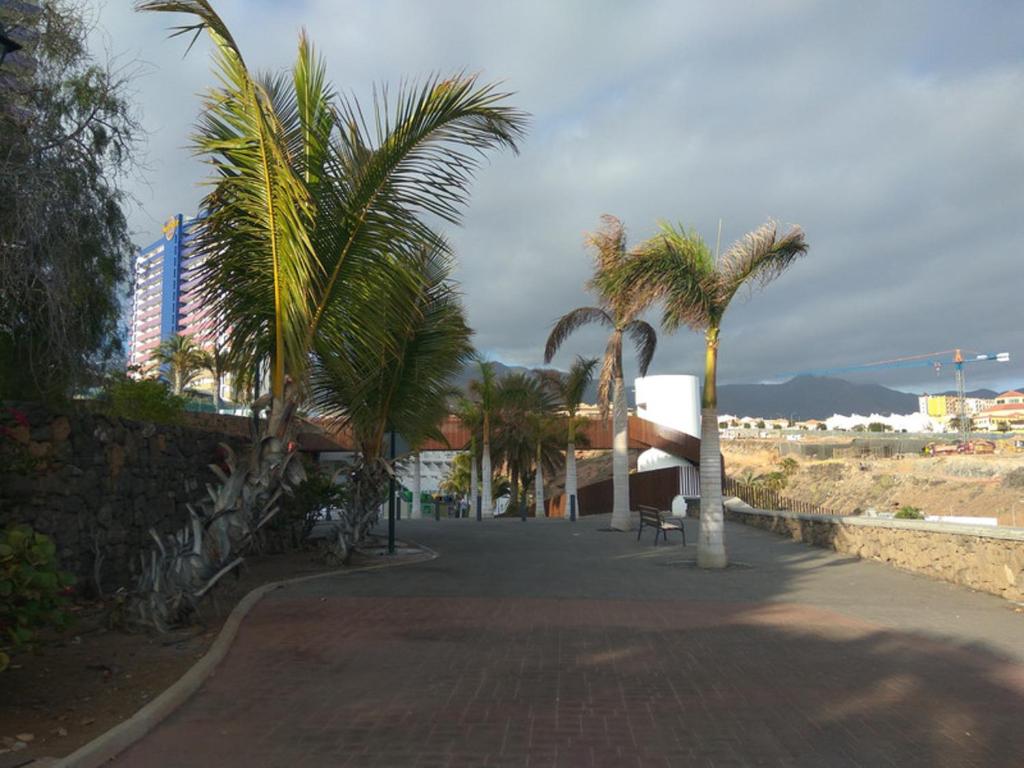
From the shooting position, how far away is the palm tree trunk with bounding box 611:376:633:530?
2259 centimetres

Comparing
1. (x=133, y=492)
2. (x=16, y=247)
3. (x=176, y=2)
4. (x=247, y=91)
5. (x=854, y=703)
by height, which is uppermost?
(x=176, y=2)

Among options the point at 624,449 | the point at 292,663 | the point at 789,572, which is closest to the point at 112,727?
the point at 292,663

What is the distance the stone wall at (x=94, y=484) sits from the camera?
7.57 meters

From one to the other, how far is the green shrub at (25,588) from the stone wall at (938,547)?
33.1ft

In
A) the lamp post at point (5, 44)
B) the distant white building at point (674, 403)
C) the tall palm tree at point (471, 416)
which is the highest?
the distant white building at point (674, 403)

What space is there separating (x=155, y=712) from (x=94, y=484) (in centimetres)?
415

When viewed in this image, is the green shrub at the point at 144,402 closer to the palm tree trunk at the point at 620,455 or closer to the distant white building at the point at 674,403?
the palm tree trunk at the point at 620,455

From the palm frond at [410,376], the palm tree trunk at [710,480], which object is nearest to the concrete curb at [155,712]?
the palm frond at [410,376]

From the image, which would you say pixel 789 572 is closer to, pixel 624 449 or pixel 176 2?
pixel 624 449

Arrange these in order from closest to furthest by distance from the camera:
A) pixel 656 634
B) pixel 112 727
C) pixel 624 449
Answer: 1. pixel 112 727
2. pixel 656 634
3. pixel 624 449

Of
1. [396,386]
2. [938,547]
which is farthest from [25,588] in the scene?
[938,547]

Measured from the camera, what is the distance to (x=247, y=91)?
729cm

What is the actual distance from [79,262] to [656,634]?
6942 mm

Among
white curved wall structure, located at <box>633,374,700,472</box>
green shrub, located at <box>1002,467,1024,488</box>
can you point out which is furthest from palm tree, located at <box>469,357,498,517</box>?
green shrub, located at <box>1002,467,1024,488</box>
